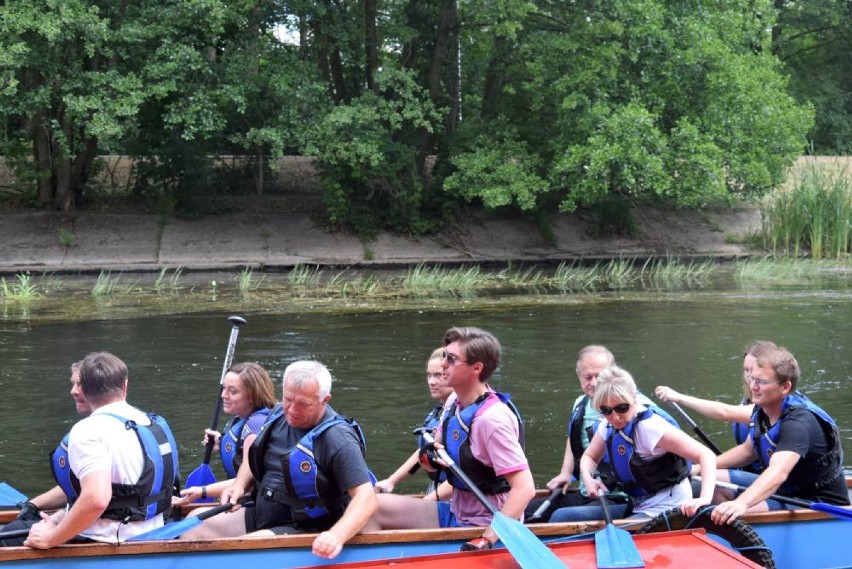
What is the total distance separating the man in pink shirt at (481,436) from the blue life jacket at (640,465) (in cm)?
53

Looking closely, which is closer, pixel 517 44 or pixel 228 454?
pixel 228 454

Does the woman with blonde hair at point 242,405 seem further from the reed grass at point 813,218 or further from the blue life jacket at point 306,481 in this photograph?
the reed grass at point 813,218

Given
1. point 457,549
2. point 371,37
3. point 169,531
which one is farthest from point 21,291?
point 457,549

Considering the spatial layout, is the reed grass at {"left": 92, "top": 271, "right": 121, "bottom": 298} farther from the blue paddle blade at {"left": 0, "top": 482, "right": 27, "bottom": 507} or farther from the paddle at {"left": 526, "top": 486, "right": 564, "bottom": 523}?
the paddle at {"left": 526, "top": 486, "right": 564, "bottom": 523}

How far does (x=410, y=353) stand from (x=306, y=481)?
7.45m

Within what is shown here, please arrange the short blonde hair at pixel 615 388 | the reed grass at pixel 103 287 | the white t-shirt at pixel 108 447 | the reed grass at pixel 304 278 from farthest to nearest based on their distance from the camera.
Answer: the reed grass at pixel 304 278, the reed grass at pixel 103 287, the short blonde hair at pixel 615 388, the white t-shirt at pixel 108 447

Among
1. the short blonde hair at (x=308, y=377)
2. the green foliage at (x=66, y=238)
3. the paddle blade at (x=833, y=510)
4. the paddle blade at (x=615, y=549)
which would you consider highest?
the short blonde hair at (x=308, y=377)

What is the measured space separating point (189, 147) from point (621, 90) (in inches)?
313

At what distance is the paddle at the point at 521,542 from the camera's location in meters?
4.21

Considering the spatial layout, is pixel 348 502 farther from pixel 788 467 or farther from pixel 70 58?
pixel 70 58

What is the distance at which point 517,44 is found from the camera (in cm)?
2128

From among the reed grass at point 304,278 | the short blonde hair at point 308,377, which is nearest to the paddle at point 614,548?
the short blonde hair at point 308,377

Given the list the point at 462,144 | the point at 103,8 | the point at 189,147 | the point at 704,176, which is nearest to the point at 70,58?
the point at 103,8

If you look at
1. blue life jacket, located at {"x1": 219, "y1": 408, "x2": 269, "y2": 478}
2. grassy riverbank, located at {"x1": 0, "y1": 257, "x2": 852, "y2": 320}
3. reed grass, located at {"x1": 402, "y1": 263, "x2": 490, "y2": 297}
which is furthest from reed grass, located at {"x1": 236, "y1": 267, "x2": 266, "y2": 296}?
blue life jacket, located at {"x1": 219, "y1": 408, "x2": 269, "y2": 478}
